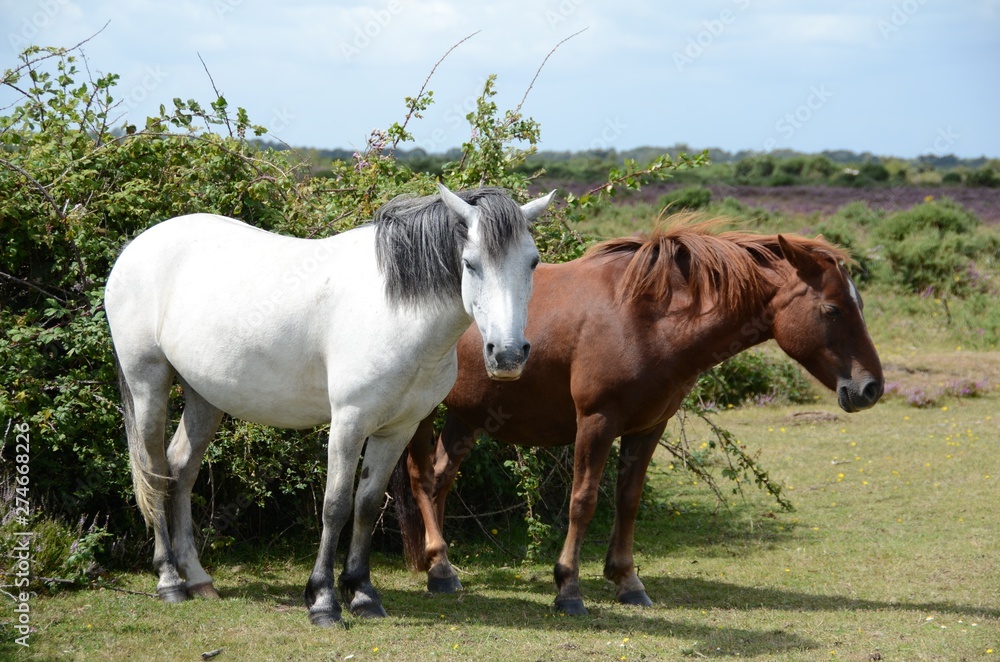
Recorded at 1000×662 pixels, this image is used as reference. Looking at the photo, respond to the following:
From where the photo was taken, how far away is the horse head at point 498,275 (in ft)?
13.3

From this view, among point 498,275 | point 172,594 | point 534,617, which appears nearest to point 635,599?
point 534,617

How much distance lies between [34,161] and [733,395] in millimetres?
9080

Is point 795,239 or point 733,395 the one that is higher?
point 795,239

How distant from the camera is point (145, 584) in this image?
554cm

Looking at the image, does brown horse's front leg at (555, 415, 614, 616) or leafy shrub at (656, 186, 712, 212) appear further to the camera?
leafy shrub at (656, 186, 712, 212)

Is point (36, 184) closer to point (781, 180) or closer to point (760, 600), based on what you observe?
point (760, 600)

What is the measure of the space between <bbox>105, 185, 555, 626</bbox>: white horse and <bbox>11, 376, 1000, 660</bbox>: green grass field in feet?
1.32

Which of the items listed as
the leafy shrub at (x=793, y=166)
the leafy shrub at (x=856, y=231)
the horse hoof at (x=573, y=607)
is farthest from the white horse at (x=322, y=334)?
the leafy shrub at (x=793, y=166)

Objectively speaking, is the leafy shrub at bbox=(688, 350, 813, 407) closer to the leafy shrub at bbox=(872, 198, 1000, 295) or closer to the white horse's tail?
the leafy shrub at bbox=(872, 198, 1000, 295)

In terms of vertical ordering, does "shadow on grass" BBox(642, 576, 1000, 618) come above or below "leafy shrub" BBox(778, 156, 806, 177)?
below

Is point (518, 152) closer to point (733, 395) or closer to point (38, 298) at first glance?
point (38, 298)

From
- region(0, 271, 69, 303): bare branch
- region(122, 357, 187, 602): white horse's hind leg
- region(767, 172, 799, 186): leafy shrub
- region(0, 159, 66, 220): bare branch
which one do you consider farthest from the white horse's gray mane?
region(767, 172, 799, 186): leafy shrub

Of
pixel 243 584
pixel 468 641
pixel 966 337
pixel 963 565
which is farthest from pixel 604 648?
pixel 966 337

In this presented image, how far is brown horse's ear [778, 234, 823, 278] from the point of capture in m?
5.26
